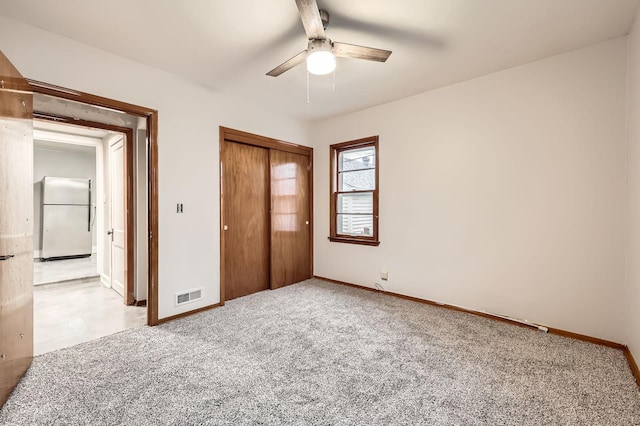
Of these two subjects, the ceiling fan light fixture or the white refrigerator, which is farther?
the white refrigerator

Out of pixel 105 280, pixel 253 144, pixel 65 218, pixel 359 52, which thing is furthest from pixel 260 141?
pixel 65 218

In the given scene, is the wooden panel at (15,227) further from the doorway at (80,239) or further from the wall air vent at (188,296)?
the wall air vent at (188,296)

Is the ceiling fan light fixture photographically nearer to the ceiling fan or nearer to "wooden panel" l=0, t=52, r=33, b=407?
the ceiling fan

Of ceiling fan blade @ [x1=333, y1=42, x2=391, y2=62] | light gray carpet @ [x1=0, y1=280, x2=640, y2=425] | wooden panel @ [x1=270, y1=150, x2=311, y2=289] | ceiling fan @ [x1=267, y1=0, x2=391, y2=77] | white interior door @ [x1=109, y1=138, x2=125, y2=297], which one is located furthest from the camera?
wooden panel @ [x1=270, y1=150, x2=311, y2=289]

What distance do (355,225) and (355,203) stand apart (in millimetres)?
336

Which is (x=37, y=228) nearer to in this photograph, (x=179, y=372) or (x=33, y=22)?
(x=33, y=22)

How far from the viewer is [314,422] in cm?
154

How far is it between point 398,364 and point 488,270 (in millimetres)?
1616

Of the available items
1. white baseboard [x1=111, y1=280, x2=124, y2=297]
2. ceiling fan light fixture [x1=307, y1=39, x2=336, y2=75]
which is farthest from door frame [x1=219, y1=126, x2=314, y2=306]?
ceiling fan light fixture [x1=307, y1=39, x2=336, y2=75]

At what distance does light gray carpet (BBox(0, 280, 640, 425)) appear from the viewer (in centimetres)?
160

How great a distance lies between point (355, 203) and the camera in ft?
14.1

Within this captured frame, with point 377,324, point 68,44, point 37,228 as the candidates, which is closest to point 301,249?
point 377,324

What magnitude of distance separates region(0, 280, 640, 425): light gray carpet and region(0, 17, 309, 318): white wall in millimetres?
663

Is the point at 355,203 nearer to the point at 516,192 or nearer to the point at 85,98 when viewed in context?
the point at 516,192
